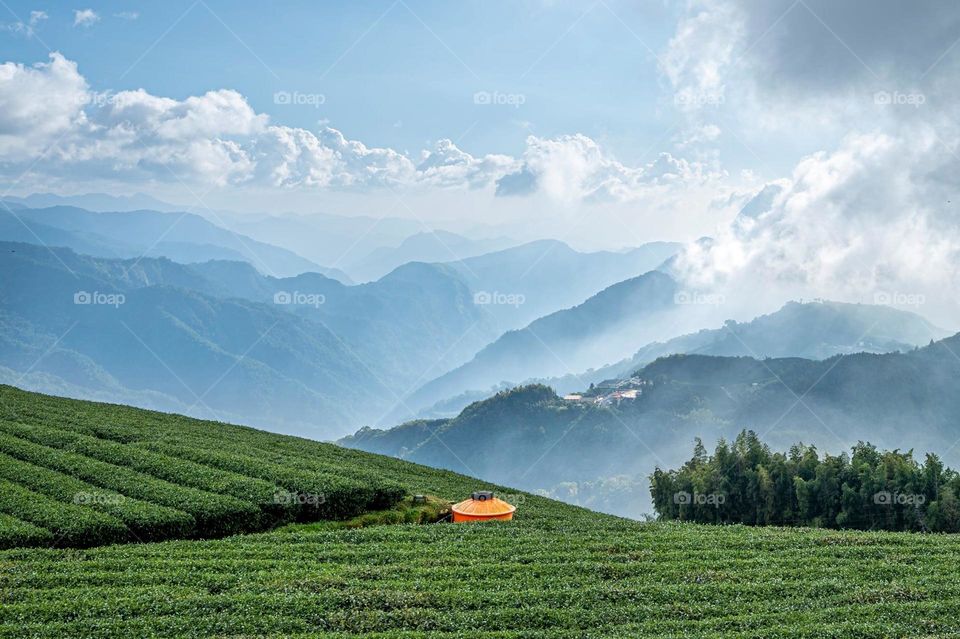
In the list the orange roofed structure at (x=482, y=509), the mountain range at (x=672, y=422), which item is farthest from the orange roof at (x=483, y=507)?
the mountain range at (x=672, y=422)

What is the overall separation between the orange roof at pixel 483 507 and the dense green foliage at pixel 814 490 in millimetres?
22402

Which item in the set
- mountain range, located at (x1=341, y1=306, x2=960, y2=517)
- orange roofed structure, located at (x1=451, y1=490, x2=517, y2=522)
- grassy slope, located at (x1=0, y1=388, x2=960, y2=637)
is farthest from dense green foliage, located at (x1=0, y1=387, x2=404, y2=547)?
mountain range, located at (x1=341, y1=306, x2=960, y2=517)

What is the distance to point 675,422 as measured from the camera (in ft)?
598

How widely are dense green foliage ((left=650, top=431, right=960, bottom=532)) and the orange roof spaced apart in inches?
→ 882

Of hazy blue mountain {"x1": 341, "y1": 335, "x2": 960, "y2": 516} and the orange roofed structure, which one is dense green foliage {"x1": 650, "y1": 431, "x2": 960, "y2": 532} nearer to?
the orange roofed structure

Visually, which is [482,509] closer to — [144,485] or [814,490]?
[144,485]

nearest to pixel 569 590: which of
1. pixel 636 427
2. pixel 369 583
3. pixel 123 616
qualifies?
pixel 369 583

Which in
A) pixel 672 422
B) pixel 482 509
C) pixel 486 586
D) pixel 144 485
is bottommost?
pixel 486 586

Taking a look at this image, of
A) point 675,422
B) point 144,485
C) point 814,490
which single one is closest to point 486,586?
point 144,485

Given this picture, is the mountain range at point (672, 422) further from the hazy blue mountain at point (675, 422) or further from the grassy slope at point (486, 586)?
the grassy slope at point (486, 586)

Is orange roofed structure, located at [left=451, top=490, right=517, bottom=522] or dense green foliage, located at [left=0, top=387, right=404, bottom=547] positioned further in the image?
orange roofed structure, located at [left=451, top=490, right=517, bottom=522]

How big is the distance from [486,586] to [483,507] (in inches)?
338

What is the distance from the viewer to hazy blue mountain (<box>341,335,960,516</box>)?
16925 centimetres

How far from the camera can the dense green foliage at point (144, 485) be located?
65.0 ft
